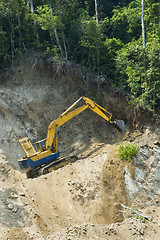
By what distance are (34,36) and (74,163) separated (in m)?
10.0

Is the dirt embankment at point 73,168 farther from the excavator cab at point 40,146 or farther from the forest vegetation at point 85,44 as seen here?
the excavator cab at point 40,146

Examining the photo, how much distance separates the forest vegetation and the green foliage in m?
3.20

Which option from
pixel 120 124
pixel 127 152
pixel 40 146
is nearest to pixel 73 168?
pixel 40 146

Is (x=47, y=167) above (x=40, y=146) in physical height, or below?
below

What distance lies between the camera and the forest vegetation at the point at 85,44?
16917mm

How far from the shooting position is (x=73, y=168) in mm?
14117

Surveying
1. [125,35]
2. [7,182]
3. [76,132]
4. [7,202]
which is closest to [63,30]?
[125,35]

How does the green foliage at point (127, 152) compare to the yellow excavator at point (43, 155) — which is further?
the yellow excavator at point (43, 155)

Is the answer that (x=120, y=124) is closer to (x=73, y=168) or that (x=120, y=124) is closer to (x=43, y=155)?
(x=73, y=168)

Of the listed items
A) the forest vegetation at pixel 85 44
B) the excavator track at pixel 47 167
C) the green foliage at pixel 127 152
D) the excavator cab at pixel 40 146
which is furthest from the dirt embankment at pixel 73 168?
the excavator cab at pixel 40 146

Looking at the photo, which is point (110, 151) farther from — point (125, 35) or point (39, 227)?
point (125, 35)

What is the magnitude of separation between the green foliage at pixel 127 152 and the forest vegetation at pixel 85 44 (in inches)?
126

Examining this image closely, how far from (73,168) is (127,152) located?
8.78ft

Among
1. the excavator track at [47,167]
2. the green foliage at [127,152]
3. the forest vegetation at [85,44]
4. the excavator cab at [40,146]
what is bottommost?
the excavator track at [47,167]
